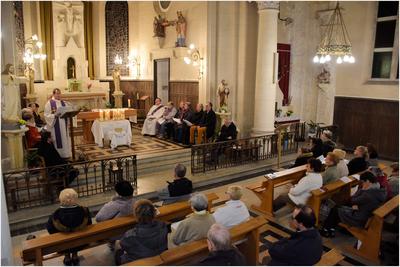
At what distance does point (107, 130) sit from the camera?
29.2 feet

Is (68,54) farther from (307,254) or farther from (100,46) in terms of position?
(307,254)

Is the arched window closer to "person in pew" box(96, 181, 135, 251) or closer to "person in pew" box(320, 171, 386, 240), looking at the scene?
"person in pew" box(96, 181, 135, 251)

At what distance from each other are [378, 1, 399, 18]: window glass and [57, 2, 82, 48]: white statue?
1139 centimetres

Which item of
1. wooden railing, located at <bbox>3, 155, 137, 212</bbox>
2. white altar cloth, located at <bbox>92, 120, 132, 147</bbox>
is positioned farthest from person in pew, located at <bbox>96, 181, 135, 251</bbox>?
white altar cloth, located at <bbox>92, 120, 132, 147</bbox>

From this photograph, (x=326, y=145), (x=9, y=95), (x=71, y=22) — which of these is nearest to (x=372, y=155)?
(x=326, y=145)

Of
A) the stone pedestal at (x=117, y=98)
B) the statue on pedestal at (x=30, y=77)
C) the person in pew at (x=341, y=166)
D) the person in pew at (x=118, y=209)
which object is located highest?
the statue on pedestal at (x=30, y=77)

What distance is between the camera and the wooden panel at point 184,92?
10.9 meters

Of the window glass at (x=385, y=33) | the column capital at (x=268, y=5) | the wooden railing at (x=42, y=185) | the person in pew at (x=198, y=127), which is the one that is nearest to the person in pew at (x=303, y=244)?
the wooden railing at (x=42, y=185)

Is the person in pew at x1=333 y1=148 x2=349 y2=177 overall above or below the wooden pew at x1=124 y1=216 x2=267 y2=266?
above

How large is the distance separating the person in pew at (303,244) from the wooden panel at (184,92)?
26.6 ft

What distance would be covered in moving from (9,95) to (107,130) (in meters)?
3.17

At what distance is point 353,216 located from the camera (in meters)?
4.48

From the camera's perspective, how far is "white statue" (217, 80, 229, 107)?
998 centimetres

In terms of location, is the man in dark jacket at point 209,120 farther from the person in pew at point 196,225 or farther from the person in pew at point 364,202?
the person in pew at point 196,225
